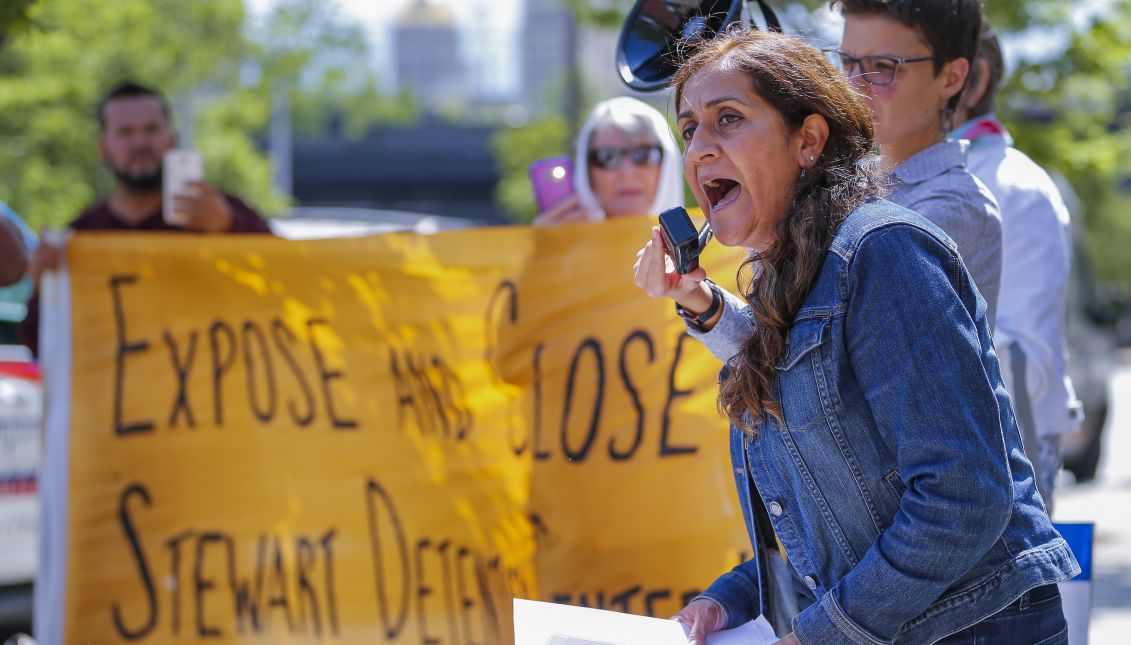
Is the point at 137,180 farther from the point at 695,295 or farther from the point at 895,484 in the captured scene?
the point at 895,484

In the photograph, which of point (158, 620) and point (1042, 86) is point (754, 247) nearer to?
point (158, 620)

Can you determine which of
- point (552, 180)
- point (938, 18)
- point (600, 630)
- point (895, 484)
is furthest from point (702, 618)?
point (552, 180)

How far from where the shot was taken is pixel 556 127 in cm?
3020

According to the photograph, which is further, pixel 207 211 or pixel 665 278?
pixel 207 211

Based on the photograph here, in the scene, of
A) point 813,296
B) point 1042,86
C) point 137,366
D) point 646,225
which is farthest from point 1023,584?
point 1042,86

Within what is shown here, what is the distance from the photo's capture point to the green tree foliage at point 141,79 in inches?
717

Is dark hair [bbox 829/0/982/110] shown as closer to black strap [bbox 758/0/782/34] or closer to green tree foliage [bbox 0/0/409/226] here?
black strap [bbox 758/0/782/34]

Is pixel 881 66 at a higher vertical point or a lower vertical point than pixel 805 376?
higher

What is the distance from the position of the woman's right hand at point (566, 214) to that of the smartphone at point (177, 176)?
138 centimetres

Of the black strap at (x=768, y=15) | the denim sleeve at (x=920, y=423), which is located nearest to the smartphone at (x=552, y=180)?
the black strap at (x=768, y=15)

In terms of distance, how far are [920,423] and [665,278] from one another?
1.56 feet

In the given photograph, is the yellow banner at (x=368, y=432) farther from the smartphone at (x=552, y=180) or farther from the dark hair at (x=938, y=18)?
the dark hair at (x=938, y=18)

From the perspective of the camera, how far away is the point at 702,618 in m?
2.07

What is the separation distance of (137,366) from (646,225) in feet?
6.13
